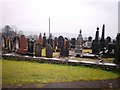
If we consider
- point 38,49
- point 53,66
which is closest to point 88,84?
point 53,66

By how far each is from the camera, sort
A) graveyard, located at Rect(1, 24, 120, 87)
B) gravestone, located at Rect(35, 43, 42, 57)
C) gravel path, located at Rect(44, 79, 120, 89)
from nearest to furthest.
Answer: gravel path, located at Rect(44, 79, 120, 89) → graveyard, located at Rect(1, 24, 120, 87) → gravestone, located at Rect(35, 43, 42, 57)

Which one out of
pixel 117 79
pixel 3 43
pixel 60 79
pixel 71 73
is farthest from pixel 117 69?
pixel 3 43

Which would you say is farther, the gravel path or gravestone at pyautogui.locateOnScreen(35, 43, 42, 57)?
gravestone at pyautogui.locateOnScreen(35, 43, 42, 57)

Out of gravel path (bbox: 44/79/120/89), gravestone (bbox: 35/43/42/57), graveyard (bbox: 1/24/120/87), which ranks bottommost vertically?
gravel path (bbox: 44/79/120/89)

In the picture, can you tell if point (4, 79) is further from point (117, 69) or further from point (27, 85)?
point (117, 69)

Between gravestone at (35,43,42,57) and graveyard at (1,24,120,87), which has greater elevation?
gravestone at (35,43,42,57)

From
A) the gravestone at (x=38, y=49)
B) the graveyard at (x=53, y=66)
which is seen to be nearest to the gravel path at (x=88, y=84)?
the graveyard at (x=53, y=66)

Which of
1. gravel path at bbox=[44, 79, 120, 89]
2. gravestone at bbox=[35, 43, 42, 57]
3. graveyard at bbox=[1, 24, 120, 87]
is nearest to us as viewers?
gravel path at bbox=[44, 79, 120, 89]

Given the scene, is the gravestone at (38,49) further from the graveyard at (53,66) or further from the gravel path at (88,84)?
the gravel path at (88,84)

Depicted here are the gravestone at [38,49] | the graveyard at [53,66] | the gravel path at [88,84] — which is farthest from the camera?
the gravestone at [38,49]

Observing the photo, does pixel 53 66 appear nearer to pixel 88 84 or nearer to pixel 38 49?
pixel 38 49

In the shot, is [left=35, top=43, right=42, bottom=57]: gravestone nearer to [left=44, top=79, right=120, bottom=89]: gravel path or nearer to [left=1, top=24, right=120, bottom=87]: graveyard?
[left=1, top=24, right=120, bottom=87]: graveyard

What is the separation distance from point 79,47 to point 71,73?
676 centimetres

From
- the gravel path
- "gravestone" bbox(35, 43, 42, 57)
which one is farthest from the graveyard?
the gravel path
